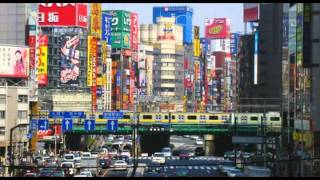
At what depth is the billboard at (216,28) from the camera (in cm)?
18812

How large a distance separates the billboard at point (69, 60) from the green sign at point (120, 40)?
29163 millimetres

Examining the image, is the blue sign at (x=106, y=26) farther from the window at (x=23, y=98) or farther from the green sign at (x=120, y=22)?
the window at (x=23, y=98)

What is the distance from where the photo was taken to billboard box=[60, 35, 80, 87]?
100 m

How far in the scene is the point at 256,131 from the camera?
249 feet

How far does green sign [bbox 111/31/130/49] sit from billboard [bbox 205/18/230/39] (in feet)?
186

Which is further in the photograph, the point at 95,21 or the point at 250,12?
the point at 95,21

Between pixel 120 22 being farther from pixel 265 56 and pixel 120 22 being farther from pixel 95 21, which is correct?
pixel 265 56

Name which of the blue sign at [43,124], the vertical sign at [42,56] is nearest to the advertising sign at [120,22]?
the vertical sign at [42,56]

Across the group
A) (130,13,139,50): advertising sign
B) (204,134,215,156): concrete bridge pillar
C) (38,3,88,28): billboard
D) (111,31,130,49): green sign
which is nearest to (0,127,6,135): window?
(204,134,215,156): concrete bridge pillar

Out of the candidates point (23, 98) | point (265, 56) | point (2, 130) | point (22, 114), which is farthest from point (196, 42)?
point (2, 130)

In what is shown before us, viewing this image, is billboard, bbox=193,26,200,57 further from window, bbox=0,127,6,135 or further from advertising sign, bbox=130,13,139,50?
window, bbox=0,127,6,135

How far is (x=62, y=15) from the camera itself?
332 feet

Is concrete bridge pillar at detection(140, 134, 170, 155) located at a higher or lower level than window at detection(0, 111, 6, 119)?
lower

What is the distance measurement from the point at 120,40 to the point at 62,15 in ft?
100.0
